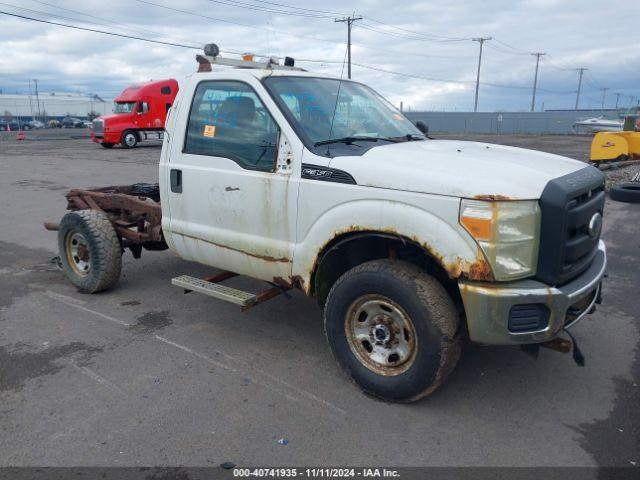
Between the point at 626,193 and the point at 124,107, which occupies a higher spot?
the point at 124,107

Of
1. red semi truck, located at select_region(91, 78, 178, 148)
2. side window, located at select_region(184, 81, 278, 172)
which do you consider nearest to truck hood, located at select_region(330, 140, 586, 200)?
side window, located at select_region(184, 81, 278, 172)

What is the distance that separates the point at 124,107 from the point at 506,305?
28.6m

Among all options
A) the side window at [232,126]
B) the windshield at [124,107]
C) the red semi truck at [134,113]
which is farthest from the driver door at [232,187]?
the windshield at [124,107]

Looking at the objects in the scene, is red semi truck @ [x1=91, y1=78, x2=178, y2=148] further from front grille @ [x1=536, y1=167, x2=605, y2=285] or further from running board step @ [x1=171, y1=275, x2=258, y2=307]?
front grille @ [x1=536, y1=167, x2=605, y2=285]

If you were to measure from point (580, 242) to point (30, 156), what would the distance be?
2589cm

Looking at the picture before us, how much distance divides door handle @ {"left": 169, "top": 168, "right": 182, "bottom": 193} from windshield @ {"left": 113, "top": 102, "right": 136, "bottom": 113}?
25.6 metres

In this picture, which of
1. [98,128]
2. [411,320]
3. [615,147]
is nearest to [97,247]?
[411,320]

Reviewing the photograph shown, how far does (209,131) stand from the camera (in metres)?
4.43

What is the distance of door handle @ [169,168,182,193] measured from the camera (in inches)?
181

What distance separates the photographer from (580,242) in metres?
3.27

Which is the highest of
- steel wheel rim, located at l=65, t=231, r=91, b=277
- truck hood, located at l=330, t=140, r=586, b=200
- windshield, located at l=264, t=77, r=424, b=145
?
windshield, located at l=264, t=77, r=424, b=145

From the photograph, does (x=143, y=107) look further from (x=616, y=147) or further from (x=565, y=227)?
(x=565, y=227)

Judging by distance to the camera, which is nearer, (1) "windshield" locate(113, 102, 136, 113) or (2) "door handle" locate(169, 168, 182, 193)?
(2) "door handle" locate(169, 168, 182, 193)

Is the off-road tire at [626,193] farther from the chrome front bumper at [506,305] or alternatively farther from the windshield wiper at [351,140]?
the chrome front bumper at [506,305]
